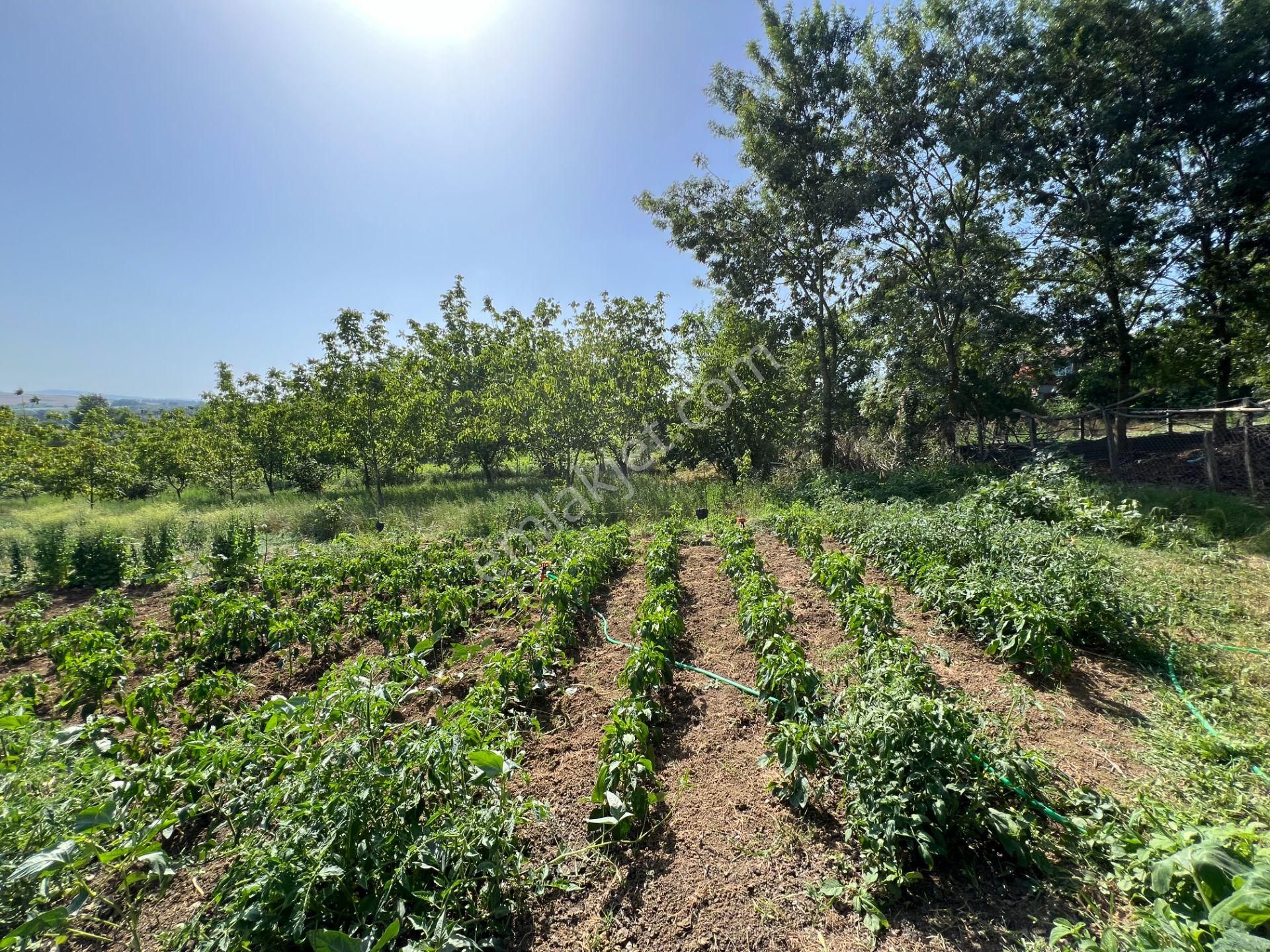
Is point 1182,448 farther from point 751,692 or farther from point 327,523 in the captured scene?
point 327,523

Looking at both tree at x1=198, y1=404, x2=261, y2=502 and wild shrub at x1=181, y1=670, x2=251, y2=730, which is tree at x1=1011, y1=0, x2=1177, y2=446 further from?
tree at x1=198, y1=404, x2=261, y2=502

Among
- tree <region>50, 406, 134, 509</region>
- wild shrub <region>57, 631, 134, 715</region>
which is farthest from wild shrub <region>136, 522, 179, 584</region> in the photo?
tree <region>50, 406, 134, 509</region>

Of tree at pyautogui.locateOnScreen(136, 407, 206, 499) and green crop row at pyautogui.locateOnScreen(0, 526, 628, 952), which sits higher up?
tree at pyautogui.locateOnScreen(136, 407, 206, 499)

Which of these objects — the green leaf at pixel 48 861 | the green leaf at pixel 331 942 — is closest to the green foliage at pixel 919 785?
the green leaf at pixel 331 942

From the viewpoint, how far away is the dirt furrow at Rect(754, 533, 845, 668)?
13.9ft

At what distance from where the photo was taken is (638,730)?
8.93ft

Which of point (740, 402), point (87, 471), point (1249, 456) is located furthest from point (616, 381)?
point (87, 471)

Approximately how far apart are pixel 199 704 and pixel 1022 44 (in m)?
18.6

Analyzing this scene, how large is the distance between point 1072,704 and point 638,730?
122 inches

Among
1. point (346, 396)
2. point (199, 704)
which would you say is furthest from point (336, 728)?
point (346, 396)

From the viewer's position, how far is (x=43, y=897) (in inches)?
71.6

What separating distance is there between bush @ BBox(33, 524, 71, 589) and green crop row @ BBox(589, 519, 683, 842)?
1010 centimetres

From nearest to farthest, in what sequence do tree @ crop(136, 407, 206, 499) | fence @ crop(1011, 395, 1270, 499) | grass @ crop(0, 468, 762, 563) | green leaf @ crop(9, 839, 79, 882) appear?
green leaf @ crop(9, 839, 79, 882)
fence @ crop(1011, 395, 1270, 499)
grass @ crop(0, 468, 762, 563)
tree @ crop(136, 407, 206, 499)

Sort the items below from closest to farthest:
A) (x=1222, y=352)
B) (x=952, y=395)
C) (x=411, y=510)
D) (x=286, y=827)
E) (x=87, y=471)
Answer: (x=286, y=827)
(x=1222, y=352)
(x=411, y=510)
(x=952, y=395)
(x=87, y=471)
